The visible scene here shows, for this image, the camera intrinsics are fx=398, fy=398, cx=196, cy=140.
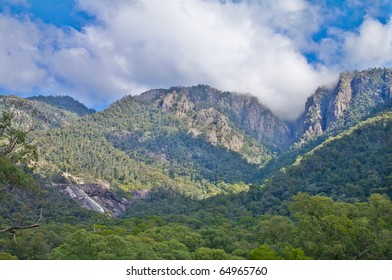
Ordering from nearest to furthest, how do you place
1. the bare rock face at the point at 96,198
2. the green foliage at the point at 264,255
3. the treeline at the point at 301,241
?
the green foliage at the point at 264,255 → the treeline at the point at 301,241 → the bare rock face at the point at 96,198

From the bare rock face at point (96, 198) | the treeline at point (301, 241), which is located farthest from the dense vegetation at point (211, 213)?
the bare rock face at point (96, 198)

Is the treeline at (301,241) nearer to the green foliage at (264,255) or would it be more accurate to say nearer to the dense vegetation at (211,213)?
the green foliage at (264,255)

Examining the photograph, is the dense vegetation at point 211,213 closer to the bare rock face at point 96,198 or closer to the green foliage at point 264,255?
the green foliage at point 264,255

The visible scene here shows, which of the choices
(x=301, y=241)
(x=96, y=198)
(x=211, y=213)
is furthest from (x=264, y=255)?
(x=96, y=198)

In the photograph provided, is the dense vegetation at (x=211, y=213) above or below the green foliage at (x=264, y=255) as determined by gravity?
above

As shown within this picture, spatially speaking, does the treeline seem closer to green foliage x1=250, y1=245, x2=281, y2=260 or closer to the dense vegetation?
green foliage x1=250, y1=245, x2=281, y2=260

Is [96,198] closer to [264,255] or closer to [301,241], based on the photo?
[301,241]

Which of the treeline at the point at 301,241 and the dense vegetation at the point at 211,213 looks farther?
the treeline at the point at 301,241

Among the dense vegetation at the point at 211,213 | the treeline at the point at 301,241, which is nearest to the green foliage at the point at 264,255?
the treeline at the point at 301,241

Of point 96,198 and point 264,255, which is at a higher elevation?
point 96,198

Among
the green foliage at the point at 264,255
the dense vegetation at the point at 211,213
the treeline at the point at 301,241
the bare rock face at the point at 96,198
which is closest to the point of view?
the dense vegetation at the point at 211,213

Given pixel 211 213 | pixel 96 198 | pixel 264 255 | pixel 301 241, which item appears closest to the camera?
pixel 264 255

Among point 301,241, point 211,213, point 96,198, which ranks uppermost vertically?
point 96,198

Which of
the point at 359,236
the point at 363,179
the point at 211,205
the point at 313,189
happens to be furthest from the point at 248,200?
the point at 359,236
